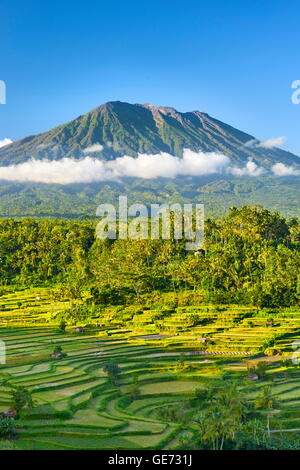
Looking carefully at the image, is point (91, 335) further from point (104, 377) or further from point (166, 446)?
point (166, 446)

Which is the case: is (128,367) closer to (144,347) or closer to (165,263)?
(144,347)

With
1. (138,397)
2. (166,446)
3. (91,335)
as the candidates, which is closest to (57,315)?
(91,335)

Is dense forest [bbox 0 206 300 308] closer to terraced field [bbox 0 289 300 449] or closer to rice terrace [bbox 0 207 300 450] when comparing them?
rice terrace [bbox 0 207 300 450]

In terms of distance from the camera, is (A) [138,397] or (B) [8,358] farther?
(B) [8,358]

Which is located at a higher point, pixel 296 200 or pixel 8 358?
pixel 296 200

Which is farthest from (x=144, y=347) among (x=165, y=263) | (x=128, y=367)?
(x=165, y=263)

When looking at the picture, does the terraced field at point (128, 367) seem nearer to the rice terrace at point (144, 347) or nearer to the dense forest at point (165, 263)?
the rice terrace at point (144, 347)

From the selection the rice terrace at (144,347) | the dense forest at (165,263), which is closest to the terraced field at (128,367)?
the rice terrace at (144,347)
